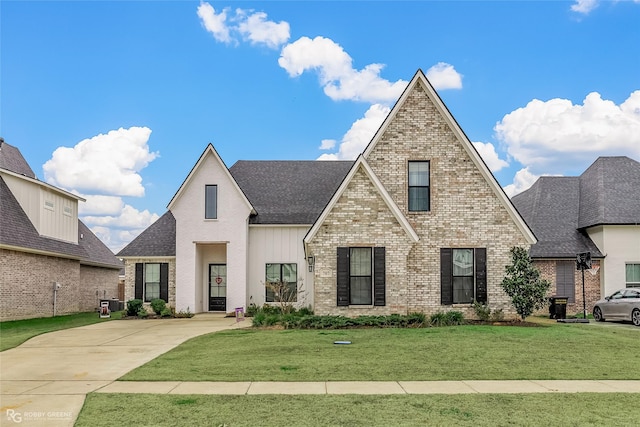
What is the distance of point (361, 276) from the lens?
19.3 metres

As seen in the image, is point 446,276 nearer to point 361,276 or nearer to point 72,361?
point 361,276

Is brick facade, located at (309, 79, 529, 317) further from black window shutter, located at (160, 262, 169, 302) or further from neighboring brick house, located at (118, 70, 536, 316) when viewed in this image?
black window shutter, located at (160, 262, 169, 302)

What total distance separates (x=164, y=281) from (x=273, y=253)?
5.41 metres

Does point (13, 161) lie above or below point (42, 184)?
above

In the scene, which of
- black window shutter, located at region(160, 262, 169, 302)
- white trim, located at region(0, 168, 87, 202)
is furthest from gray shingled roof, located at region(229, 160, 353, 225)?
white trim, located at region(0, 168, 87, 202)

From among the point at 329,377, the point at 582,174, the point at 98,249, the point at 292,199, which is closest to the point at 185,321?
the point at 292,199

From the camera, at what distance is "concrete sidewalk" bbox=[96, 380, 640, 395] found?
9.10m

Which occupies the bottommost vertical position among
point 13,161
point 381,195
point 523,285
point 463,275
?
point 523,285

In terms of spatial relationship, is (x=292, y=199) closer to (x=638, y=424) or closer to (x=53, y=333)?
(x=53, y=333)

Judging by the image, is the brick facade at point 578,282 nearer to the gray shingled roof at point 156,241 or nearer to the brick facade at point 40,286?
the gray shingled roof at point 156,241

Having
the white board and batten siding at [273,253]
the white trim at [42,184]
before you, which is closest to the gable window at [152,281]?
the white board and batten siding at [273,253]

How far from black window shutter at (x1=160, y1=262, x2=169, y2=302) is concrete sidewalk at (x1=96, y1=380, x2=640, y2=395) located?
1599 cm

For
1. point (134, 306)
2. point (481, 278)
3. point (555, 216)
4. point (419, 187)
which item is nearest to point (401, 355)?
point (481, 278)

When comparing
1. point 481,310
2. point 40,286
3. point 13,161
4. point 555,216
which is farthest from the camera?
point 13,161
